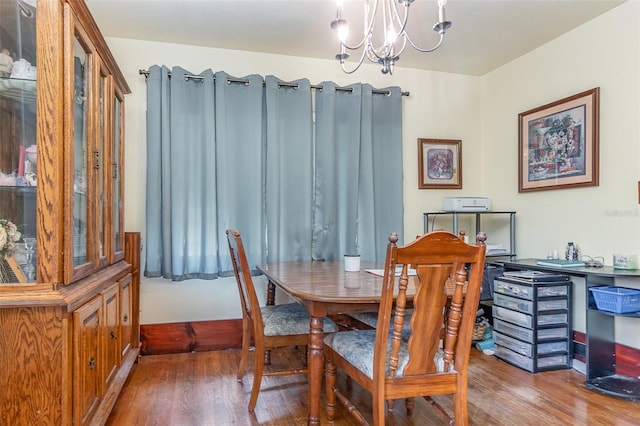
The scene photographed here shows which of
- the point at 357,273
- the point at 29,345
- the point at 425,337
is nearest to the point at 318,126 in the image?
the point at 357,273

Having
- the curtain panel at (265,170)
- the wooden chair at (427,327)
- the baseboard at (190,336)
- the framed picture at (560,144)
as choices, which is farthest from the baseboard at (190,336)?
the wooden chair at (427,327)

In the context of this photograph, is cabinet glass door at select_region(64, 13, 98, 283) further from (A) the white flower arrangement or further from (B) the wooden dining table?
(B) the wooden dining table

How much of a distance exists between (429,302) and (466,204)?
85.8 inches

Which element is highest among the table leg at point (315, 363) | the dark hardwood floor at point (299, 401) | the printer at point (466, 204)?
the printer at point (466, 204)

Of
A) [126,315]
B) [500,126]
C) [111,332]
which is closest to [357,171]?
[500,126]

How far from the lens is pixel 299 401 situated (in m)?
2.29

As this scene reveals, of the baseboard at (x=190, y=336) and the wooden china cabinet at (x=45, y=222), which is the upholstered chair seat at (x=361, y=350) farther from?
the baseboard at (x=190, y=336)

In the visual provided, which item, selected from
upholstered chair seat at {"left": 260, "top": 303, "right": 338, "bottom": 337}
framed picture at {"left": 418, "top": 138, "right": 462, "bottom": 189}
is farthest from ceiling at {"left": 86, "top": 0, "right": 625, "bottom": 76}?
upholstered chair seat at {"left": 260, "top": 303, "right": 338, "bottom": 337}

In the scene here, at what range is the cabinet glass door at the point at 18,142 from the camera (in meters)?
1.45

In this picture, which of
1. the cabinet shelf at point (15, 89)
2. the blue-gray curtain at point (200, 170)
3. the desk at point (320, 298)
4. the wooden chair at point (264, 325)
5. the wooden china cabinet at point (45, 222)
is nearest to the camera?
the wooden china cabinet at point (45, 222)

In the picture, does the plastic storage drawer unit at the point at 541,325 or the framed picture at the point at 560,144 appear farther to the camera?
the framed picture at the point at 560,144

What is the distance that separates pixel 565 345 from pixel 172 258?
2802 millimetres

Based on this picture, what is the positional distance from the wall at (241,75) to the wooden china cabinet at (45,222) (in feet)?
4.64

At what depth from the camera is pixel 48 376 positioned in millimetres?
1420
